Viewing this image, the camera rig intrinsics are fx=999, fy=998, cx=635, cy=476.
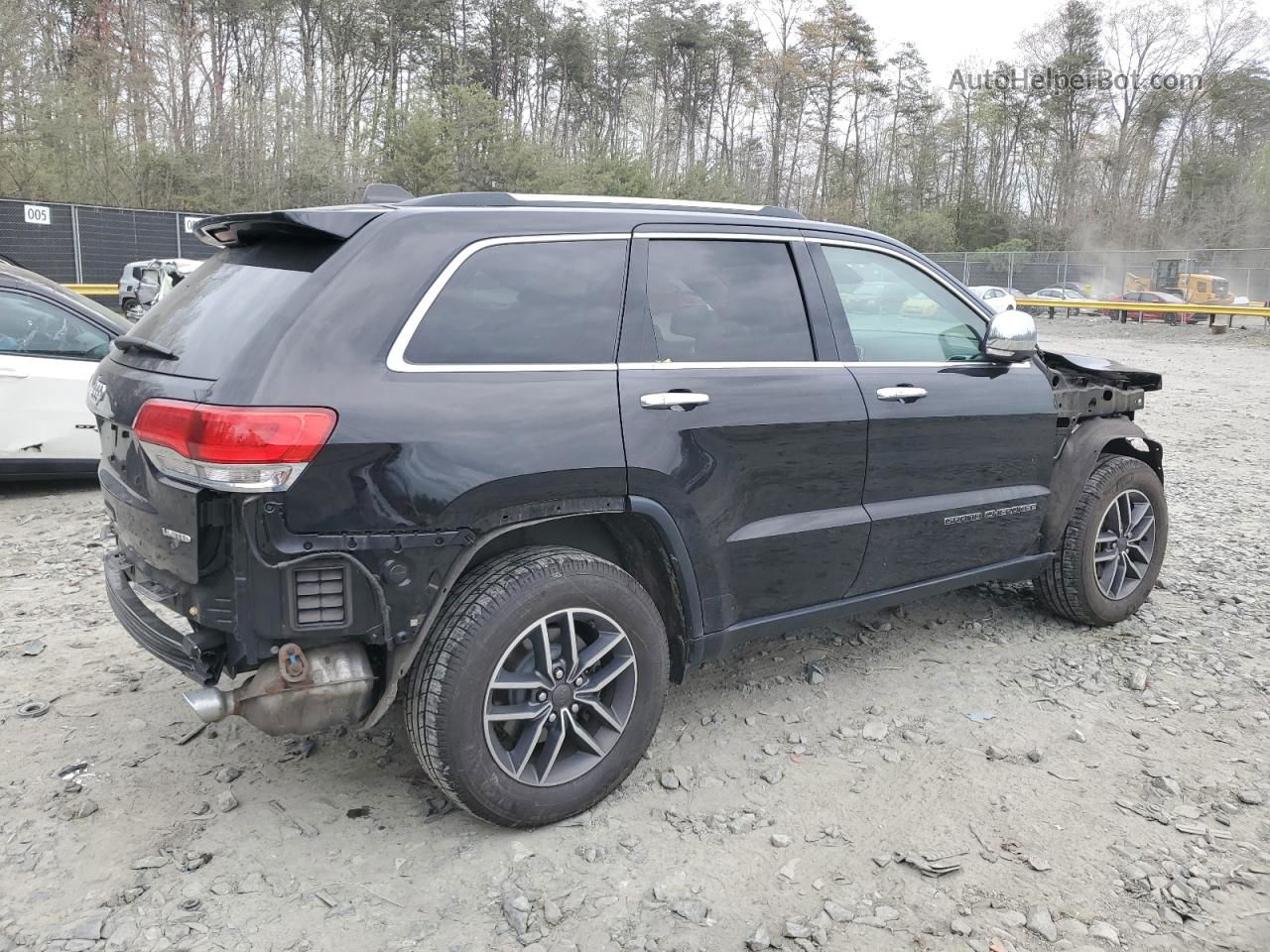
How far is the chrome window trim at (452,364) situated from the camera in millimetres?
2807

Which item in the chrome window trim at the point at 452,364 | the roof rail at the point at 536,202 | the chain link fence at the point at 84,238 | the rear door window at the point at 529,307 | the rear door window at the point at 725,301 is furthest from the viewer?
the chain link fence at the point at 84,238

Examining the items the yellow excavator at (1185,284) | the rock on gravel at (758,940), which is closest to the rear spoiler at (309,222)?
the rock on gravel at (758,940)

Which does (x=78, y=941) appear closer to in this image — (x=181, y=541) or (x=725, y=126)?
(x=181, y=541)

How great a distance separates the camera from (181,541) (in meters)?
2.72

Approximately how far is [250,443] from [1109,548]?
399cm

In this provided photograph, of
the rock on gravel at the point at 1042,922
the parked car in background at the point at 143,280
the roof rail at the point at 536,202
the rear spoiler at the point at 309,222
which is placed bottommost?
the rock on gravel at the point at 1042,922

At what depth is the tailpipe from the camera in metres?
2.72

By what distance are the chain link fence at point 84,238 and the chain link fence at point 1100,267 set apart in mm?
32791

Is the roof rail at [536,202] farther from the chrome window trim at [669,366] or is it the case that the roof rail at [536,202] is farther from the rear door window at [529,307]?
the chrome window trim at [669,366]

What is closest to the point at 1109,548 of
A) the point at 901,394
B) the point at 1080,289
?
the point at 901,394

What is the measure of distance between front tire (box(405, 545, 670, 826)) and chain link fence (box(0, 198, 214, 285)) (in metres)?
19.4

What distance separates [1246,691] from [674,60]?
5380 cm

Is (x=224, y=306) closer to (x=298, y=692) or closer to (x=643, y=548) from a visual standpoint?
(x=298, y=692)

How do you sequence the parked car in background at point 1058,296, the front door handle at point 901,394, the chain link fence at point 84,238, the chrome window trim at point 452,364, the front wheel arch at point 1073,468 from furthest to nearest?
the parked car in background at point 1058,296, the chain link fence at point 84,238, the front wheel arch at point 1073,468, the front door handle at point 901,394, the chrome window trim at point 452,364
